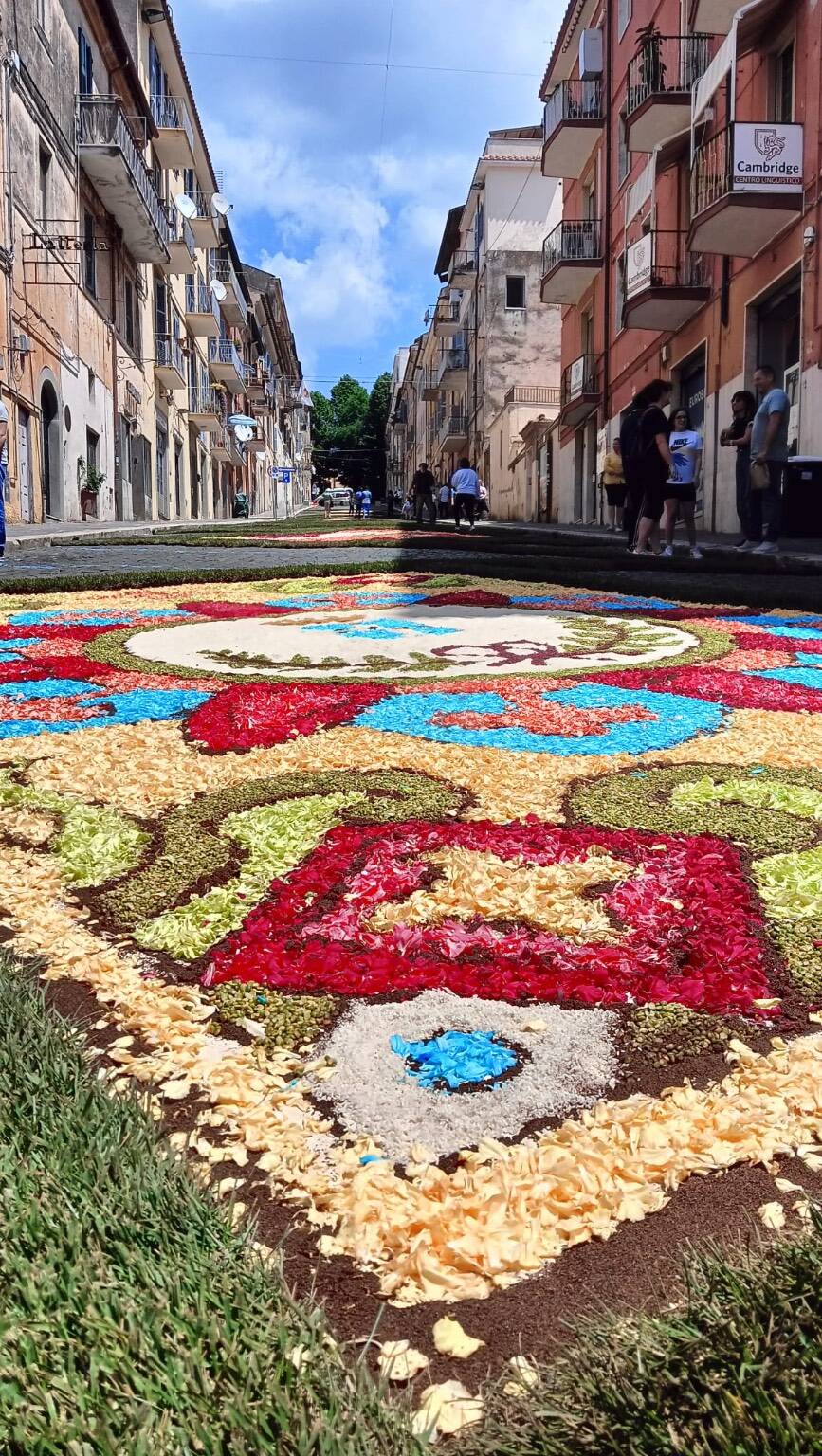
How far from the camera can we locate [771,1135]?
52.5 inches

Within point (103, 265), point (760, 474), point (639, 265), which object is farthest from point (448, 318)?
point (760, 474)

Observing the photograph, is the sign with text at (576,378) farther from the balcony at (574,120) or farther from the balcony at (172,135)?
the balcony at (172,135)

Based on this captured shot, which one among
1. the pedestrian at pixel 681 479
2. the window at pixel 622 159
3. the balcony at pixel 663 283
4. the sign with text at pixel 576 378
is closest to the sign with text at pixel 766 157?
the balcony at pixel 663 283

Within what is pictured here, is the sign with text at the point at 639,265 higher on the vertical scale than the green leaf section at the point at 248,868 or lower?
higher

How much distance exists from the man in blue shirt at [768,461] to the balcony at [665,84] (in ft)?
30.3

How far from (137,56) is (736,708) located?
1243 inches

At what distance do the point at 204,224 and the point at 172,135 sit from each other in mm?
7393

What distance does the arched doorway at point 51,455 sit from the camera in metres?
20.8

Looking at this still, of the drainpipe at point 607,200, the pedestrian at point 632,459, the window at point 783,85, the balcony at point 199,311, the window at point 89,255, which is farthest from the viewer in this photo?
the balcony at point 199,311

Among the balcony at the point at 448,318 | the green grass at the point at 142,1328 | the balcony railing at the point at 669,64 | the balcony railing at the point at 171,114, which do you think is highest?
the balcony railing at the point at 171,114

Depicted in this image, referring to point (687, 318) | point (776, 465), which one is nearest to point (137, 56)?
point (687, 318)

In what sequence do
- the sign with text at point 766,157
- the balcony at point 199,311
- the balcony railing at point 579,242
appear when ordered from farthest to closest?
the balcony at point 199,311 → the balcony railing at point 579,242 → the sign with text at point 766,157

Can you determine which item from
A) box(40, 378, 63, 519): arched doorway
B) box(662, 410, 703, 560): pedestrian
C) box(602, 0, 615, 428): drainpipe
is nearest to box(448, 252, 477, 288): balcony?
box(602, 0, 615, 428): drainpipe

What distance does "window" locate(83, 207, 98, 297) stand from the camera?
2388cm
